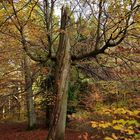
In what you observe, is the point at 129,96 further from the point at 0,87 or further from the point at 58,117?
the point at 0,87

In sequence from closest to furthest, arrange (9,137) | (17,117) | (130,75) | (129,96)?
(130,75) → (129,96) → (9,137) → (17,117)

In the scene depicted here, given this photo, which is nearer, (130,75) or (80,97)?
(130,75)

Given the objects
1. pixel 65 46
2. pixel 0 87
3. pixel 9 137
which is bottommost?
pixel 9 137

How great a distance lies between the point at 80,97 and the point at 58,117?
856 cm

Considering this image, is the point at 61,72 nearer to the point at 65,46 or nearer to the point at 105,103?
the point at 65,46

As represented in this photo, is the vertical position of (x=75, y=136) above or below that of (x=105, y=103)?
below

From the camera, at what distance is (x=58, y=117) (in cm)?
815

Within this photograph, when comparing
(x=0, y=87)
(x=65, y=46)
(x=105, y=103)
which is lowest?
(x=105, y=103)

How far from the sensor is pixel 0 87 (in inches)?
581

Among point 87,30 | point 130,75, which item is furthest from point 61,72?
point 87,30

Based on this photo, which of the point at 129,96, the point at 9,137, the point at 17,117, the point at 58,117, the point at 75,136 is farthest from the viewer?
the point at 17,117

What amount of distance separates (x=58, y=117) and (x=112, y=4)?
358cm

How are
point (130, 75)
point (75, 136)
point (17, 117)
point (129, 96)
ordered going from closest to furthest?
point (130, 75) < point (129, 96) < point (75, 136) < point (17, 117)

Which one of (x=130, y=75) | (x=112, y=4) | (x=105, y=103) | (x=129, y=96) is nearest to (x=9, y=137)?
(x=105, y=103)
